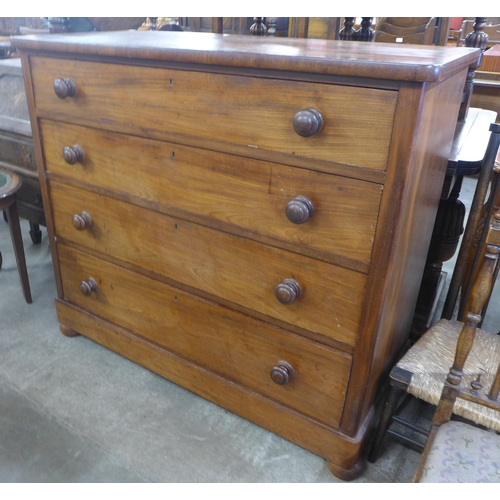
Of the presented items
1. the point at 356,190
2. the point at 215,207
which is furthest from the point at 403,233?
the point at 215,207

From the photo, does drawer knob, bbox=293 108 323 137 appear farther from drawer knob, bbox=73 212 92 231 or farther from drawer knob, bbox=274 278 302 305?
drawer knob, bbox=73 212 92 231

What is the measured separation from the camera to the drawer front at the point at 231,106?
88 cm

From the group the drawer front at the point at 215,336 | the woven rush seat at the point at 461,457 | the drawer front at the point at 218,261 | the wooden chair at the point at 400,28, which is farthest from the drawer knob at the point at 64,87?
the wooden chair at the point at 400,28

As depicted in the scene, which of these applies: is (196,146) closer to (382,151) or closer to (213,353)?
(382,151)

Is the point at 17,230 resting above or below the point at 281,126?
below

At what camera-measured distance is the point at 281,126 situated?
3.15 feet

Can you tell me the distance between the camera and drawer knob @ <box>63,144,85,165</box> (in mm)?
1320

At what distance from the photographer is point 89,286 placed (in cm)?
154

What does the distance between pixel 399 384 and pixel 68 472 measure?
0.89m

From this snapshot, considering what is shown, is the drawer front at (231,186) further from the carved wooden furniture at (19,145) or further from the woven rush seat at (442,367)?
the carved wooden furniture at (19,145)

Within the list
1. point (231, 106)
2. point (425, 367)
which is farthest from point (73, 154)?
point (425, 367)

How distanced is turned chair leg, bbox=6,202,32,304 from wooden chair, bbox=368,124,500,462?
143cm

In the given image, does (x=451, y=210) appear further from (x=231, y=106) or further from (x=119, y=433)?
(x=119, y=433)

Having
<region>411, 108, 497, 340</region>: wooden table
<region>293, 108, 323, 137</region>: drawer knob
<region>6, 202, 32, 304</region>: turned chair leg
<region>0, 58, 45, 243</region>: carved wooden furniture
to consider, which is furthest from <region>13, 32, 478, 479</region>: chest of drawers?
<region>0, 58, 45, 243</region>: carved wooden furniture
